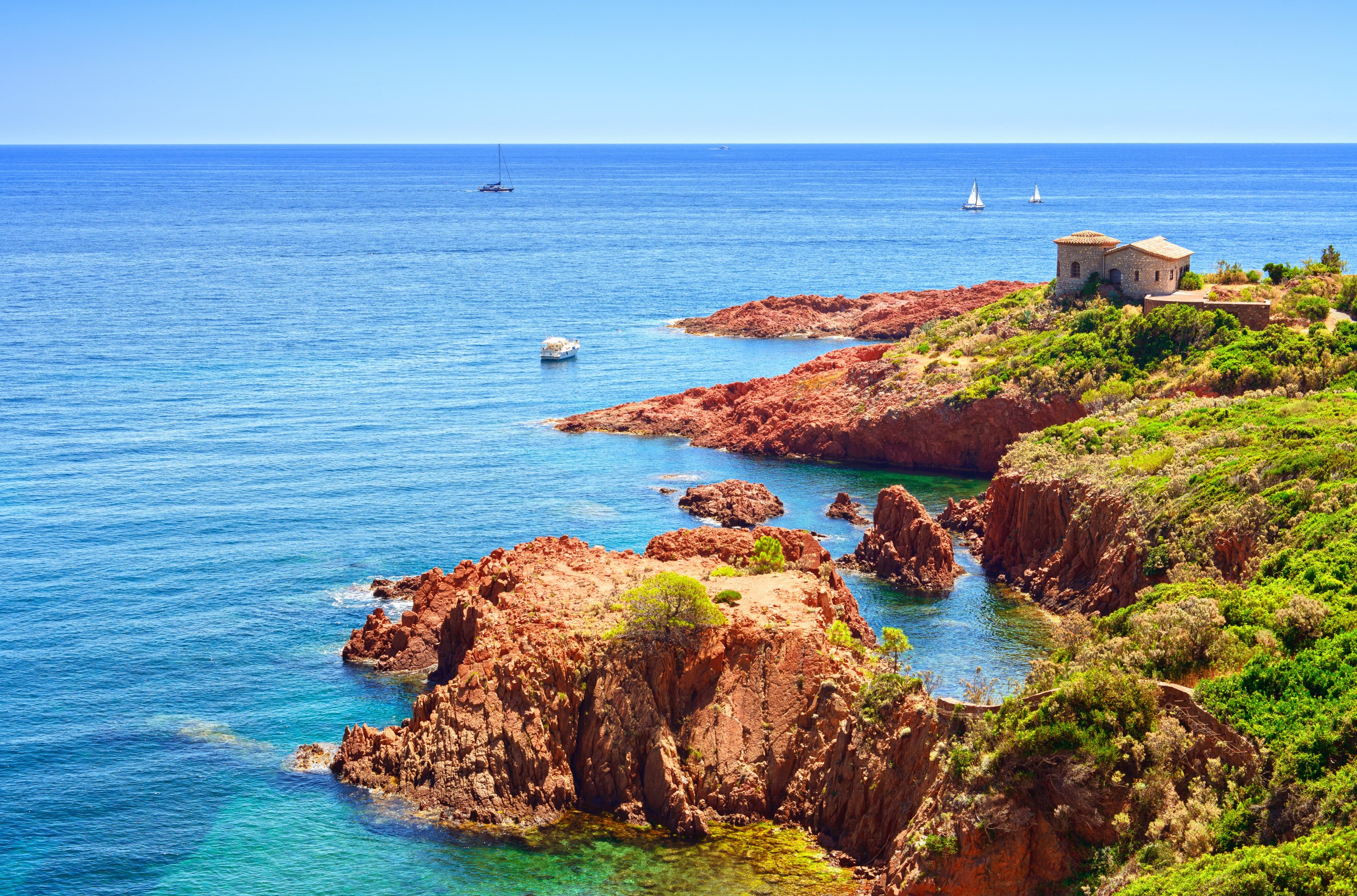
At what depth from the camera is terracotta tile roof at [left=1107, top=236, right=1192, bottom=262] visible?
85.1 m

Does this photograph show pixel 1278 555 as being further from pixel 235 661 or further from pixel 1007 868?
pixel 235 661

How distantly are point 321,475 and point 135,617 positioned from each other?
23427 mm

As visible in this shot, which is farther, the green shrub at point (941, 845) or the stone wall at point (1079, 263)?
the stone wall at point (1079, 263)

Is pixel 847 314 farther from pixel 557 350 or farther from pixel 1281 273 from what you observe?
pixel 1281 273

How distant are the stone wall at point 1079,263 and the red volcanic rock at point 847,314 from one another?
111 feet

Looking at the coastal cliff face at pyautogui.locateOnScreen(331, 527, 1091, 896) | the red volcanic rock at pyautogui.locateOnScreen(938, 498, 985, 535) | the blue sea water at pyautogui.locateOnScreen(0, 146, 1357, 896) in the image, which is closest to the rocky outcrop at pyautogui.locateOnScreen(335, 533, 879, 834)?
the coastal cliff face at pyautogui.locateOnScreen(331, 527, 1091, 896)

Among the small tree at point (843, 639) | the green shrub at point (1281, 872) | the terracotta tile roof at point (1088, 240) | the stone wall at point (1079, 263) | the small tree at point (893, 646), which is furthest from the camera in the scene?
the stone wall at point (1079, 263)

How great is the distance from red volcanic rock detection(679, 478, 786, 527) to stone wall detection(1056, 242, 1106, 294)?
29.1 meters

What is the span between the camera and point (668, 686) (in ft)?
141

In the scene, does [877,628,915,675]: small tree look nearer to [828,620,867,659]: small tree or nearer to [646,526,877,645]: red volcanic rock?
[828,620,867,659]: small tree

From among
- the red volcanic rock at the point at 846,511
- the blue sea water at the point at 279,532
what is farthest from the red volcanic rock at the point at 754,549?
the red volcanic rock at the point at 846,511

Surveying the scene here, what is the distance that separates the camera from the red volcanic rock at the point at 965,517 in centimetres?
6994

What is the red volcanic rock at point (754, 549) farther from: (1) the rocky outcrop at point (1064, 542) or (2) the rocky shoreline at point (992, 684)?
(1) the rocky outcrop at point (1064, 542)

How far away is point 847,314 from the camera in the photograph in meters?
140
